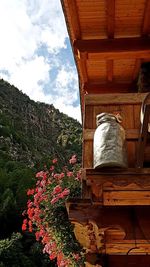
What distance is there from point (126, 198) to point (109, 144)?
430mm

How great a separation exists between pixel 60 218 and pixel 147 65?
2.62 meters

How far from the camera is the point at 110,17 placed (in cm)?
488

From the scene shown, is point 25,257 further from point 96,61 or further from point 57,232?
point 96,61

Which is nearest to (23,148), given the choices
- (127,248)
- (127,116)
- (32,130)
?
(32,130)

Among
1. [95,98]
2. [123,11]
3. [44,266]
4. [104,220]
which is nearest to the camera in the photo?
[104,220]

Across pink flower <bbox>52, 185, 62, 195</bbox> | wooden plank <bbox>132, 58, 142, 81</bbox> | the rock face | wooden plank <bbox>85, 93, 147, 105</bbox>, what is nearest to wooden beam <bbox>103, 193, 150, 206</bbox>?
wooden plank <bbox>85, 93, 147, 105</bbox>

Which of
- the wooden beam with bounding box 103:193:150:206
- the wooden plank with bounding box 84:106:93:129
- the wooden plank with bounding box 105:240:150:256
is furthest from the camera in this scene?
the wooden plank with bounding box 84:106:93:129

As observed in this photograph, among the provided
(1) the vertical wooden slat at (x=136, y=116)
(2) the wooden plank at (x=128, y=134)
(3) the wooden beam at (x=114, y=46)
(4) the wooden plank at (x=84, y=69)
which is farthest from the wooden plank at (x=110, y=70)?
(2) the wooden plank at (x=128, y=134)

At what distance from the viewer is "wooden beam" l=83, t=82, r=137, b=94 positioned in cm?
614

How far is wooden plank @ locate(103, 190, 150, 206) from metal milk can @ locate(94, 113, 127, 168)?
0.21 meters

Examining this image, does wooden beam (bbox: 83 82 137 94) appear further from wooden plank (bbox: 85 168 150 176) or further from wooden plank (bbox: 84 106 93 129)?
wooden plank (bbox: 85 168 150 176)

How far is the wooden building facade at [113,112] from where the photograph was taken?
3.38 m

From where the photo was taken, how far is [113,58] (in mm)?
5430

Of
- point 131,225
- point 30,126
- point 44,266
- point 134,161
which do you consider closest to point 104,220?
point 131,225
